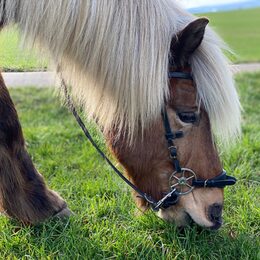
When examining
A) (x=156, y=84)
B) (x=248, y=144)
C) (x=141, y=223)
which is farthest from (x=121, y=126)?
(x=248, y=144)

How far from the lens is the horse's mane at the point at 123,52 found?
208 cm

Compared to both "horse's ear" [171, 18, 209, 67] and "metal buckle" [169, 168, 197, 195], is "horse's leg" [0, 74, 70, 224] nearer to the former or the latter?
"metal buckle" [169, 168, 197, 195]

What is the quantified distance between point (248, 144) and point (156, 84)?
2.16 metres

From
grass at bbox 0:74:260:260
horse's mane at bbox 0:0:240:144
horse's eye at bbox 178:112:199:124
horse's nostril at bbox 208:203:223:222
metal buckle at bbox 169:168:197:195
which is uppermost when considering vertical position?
horse's mane at bbox 0:0:240:144

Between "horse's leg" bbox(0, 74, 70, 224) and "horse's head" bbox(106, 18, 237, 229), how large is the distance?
53 centimetres

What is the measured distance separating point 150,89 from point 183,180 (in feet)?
1.59

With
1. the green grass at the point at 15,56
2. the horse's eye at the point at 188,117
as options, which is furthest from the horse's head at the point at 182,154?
the green grass at the point at 15,56

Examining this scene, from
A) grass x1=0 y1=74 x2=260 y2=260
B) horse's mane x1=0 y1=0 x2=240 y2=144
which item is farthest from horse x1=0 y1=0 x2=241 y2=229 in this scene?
grass x1=0 y1=74 x2=260 y2=260

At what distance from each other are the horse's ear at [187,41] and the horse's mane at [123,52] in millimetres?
46

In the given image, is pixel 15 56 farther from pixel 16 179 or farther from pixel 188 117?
pixel 188 117

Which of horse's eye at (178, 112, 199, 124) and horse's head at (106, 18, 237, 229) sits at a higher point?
horse's eye at (178, 112, 199, 124)

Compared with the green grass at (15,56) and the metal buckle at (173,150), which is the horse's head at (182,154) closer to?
the metal buckle at (173,150)

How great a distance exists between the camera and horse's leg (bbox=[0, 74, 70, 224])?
8.34ft

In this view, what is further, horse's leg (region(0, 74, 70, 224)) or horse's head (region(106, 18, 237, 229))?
horse's leg (region(0, 74, 70, 224))
